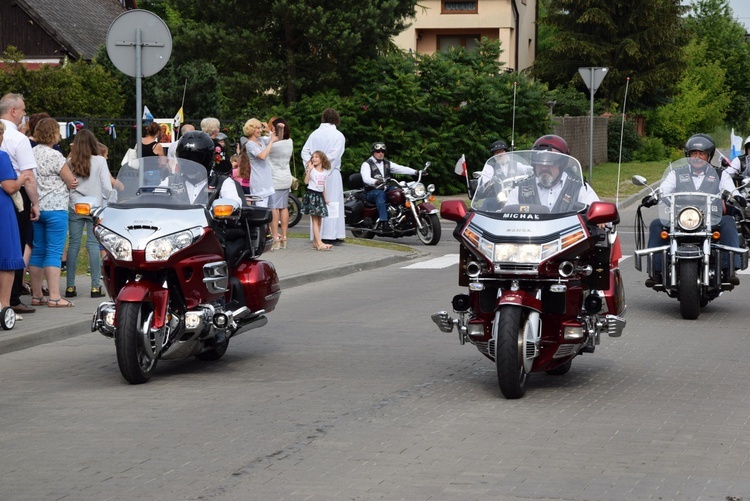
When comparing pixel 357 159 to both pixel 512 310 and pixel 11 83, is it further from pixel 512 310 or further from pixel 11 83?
pixel 512 310

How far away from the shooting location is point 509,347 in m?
7.54

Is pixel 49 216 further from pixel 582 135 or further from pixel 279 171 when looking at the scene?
pixel 582 135

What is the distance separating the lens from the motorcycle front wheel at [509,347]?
7.55 metres

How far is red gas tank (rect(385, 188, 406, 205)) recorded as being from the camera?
2039cm

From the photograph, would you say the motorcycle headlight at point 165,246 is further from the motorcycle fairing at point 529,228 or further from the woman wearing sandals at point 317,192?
the woman wearing sandals at point 317,192

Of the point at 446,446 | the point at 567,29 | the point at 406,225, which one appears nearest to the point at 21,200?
the point at 446,446

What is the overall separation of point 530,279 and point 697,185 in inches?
195

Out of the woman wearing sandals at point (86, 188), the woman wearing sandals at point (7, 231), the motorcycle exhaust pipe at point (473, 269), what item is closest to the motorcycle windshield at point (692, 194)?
the motorcycle exhaust pipe at point (473, 269)

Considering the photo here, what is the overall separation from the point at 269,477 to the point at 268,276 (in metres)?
3.85

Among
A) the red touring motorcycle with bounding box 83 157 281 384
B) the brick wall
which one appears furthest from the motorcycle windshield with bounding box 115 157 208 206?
the brick wall

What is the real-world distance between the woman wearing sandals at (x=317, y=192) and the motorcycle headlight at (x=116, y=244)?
32.2 ft

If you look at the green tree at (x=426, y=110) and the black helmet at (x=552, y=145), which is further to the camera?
the green tree at (x=426, y=110)

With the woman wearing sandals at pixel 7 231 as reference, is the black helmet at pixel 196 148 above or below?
above

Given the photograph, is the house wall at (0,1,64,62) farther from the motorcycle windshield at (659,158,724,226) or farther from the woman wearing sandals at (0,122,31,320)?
the motorcycle windshield at (659,158,724,226)
